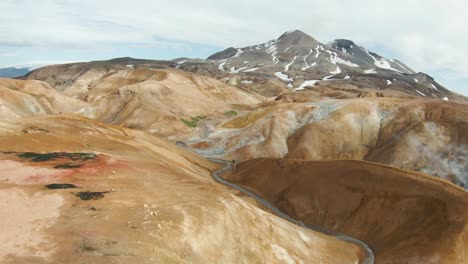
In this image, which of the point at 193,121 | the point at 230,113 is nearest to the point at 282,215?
the point at 193,121

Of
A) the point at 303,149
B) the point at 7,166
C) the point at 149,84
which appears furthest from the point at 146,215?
the point at 149,84

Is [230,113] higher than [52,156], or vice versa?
[52,156]

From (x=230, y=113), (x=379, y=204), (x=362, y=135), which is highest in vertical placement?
(x=362, y=135)

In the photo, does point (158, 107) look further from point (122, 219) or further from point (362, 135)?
point (122, 219)

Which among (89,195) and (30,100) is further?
(30,100)

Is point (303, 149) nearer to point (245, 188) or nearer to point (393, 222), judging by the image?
point (245, 188)

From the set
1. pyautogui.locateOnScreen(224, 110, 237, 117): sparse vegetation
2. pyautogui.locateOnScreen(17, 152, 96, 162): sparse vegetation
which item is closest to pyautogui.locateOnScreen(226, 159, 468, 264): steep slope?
pyautogui.locateOnScreen(17, 152, 96, 162): sparse vegetation

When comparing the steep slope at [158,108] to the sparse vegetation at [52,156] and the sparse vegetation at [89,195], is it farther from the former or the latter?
the sparse vegetation at [89,195]

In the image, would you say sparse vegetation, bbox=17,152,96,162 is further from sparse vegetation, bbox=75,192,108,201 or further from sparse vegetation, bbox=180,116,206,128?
sparse vegetation, bbox=180,116,206,128
